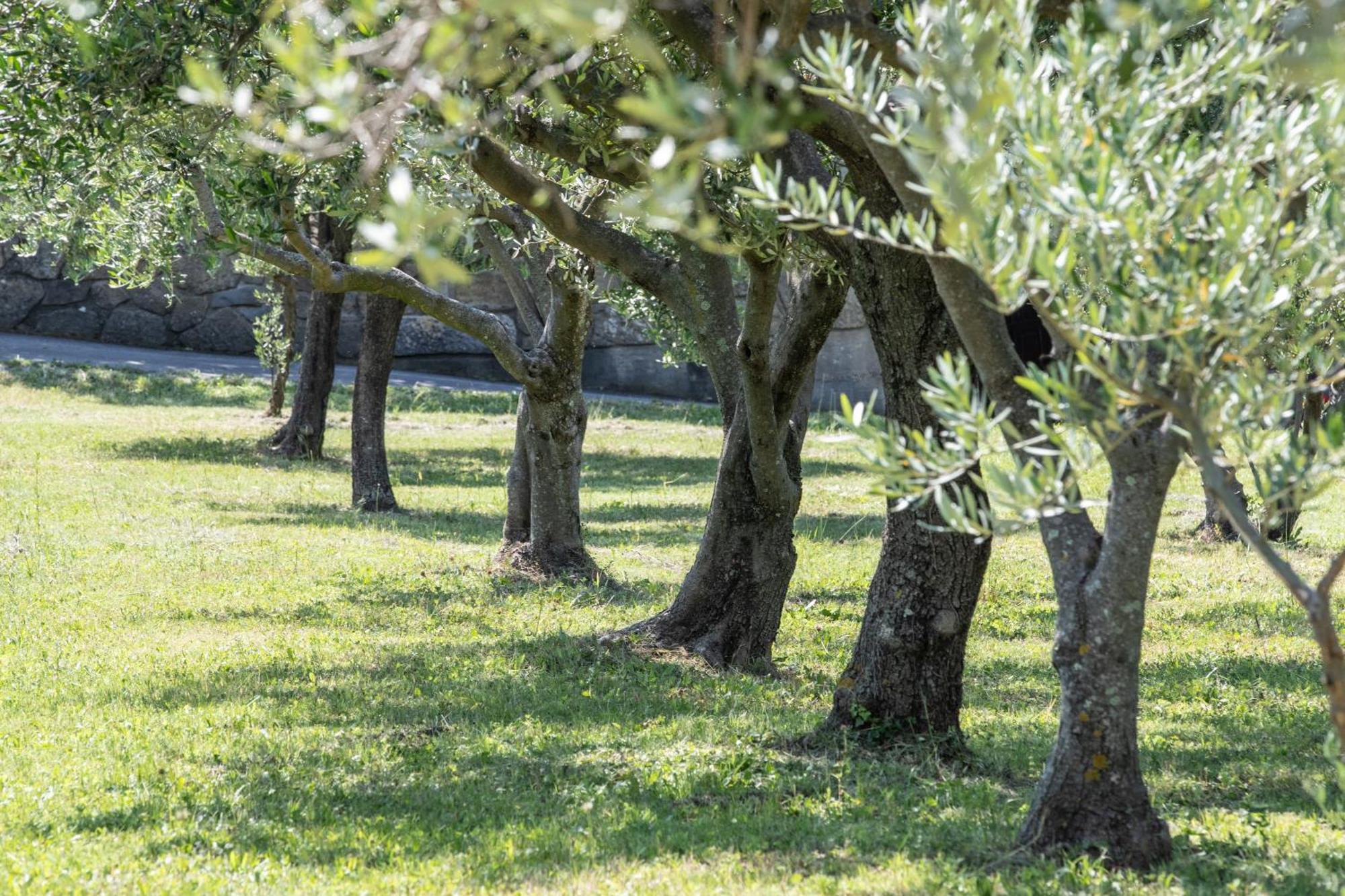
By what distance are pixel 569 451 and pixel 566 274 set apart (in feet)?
4.96

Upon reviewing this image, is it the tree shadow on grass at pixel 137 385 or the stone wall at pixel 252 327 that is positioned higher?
the stone wall at pixel 252 327

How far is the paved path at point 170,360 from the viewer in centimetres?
2939

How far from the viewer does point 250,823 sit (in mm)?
6164

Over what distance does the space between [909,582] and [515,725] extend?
2.39 meters

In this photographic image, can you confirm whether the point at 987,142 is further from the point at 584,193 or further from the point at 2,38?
the point at 584,193

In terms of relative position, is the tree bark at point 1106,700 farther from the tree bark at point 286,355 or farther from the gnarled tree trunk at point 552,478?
the tree bark at point 286,355

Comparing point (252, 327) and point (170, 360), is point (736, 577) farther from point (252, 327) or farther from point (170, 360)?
point (252, 327)

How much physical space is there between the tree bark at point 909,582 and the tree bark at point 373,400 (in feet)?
32.3

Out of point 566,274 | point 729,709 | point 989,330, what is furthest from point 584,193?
point 989,330

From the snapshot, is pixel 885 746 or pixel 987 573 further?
pixel 987 573

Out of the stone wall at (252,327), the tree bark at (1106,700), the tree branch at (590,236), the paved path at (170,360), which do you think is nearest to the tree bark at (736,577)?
the tree branch at (590,236)

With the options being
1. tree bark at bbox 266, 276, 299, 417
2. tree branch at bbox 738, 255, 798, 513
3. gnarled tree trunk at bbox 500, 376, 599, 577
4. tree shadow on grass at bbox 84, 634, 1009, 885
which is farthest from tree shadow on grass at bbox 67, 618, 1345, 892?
tree bark at bbox 266, 276, 299, 417

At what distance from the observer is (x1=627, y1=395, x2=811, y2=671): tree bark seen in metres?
9.43

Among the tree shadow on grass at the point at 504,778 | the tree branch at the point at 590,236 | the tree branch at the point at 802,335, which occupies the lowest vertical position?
the tree shadow on grass at the point at 504,778
